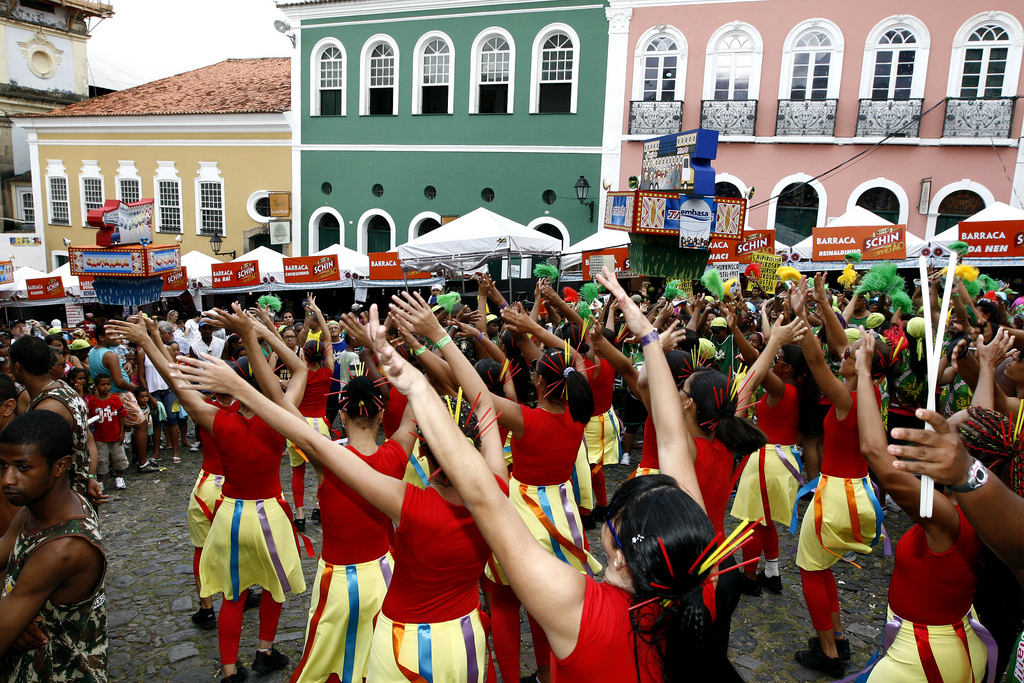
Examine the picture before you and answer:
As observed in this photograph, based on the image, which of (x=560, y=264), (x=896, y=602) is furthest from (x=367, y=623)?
(x=560, y=264)

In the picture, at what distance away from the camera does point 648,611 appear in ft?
5.80

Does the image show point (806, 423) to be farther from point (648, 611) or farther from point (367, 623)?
point (648, 611)

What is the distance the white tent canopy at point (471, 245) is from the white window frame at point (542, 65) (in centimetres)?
772

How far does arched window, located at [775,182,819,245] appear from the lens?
17.8m

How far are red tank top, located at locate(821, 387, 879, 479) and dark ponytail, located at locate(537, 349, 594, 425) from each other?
1614mm

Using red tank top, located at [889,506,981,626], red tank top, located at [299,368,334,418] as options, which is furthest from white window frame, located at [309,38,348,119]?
red tank top, located at [889,506,981,626]

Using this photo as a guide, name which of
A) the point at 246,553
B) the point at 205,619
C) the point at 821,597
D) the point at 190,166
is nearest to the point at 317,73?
the point at 190,166

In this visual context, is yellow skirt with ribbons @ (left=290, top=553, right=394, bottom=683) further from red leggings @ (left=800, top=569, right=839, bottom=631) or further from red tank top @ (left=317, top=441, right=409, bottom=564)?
red leggings @ (left=800, top=569, right=839, bottom=631)

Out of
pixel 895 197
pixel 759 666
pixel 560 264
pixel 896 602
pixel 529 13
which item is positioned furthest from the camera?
pixel 529 13

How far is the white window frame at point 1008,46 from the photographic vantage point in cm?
1591

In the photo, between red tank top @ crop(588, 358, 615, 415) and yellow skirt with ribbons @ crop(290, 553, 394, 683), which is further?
red tank top @ crop(588, 358, 615, 415)

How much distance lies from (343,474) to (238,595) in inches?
83.0

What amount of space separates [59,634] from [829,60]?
62.8 ft

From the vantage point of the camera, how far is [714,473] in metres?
3.77
